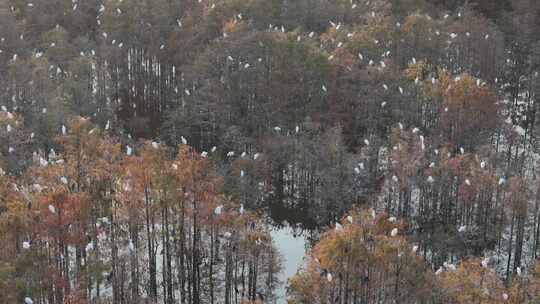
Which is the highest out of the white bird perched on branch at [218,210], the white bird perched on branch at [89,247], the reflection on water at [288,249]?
the white bird perched on branch at [218,210]

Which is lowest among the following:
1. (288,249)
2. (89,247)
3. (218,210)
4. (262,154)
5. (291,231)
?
(288,249)

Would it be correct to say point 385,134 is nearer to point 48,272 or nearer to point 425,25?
point 425,25

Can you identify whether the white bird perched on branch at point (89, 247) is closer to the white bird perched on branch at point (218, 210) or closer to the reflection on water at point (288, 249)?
the white bird perched on branch at point (218, 210)

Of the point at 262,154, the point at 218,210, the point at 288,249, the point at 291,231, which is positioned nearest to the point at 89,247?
the point at 218,210

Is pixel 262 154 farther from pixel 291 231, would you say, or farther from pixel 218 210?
pixel 218 210

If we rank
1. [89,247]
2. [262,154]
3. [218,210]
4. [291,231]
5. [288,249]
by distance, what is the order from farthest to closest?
1. [262,154]
2. [291,231]
3. [288,249]
4. [218,210]
5. [89,247]

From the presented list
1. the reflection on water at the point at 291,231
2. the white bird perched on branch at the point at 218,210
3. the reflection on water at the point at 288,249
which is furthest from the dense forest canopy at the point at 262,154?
the reflection on water at the point at 288,249
